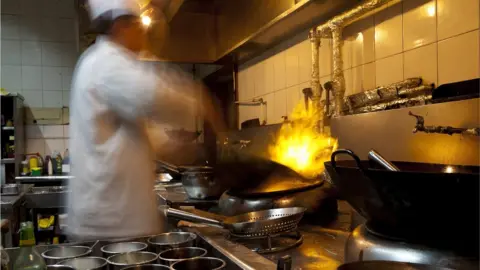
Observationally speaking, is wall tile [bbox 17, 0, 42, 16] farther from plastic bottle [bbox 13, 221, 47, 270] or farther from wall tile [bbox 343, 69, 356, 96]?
plastic bottle [bbox 13, 221, 47, 270]

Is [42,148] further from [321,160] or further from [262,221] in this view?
[262,221]

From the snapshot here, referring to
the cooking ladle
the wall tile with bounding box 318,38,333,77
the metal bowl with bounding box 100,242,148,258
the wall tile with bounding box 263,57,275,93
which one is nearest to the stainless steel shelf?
the wall tile with bounding box 263,57,275,93

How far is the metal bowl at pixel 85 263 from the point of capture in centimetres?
100

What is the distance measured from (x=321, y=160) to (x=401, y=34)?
65 centimetres

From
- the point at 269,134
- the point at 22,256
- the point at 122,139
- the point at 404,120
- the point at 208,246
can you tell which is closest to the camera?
the point at 22,256

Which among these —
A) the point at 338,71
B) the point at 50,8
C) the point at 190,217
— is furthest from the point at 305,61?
the point at 50,8

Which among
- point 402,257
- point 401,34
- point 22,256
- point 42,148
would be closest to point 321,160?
point 401,34

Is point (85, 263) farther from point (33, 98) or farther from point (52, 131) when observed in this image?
point (33, 98)

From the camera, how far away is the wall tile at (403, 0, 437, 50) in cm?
155

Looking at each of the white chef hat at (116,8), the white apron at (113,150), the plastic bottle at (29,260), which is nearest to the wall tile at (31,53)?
the white chef hat at (116,8)

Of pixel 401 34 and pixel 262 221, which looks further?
pixel 401 34

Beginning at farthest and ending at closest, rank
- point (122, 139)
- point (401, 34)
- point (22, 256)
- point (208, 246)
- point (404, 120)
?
1. point (401, 34)
2. point (122, 139)
3. point (404, 120)
4. point (208, 246)
5. point (22, 256)

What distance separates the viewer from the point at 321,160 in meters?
1.99

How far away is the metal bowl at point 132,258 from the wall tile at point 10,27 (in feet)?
15.5
